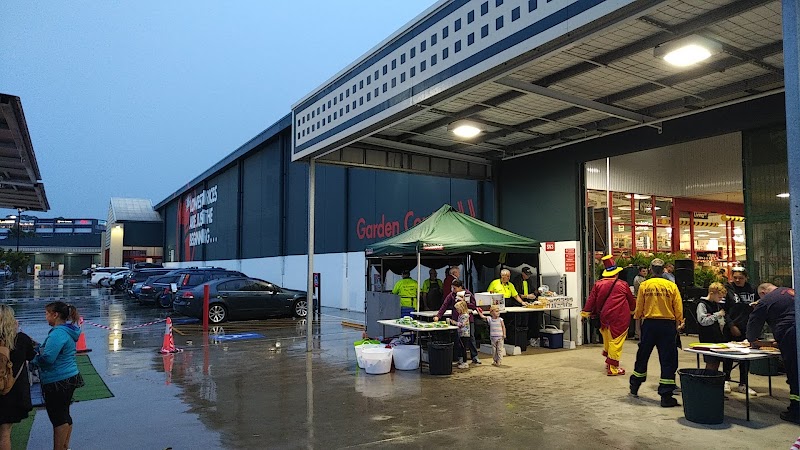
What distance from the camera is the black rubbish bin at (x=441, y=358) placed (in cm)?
921

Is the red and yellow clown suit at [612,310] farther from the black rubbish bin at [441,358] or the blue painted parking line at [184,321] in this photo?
the blue painted parking line at [184,321]

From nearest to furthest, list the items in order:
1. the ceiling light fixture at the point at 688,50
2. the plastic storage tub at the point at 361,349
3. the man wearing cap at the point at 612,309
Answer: the ceiling light fixture at the point at 688,50
the man wearing cap at the point at 612,309
the plastic storage tub at the point at 361,349

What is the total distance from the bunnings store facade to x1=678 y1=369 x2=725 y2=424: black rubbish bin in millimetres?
2652

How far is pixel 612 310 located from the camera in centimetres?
862

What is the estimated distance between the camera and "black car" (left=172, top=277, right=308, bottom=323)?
693 inches

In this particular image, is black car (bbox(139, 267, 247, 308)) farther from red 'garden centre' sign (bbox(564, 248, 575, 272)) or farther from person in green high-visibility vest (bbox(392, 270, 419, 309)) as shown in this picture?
red 'garden centre' sign (bbox(564, 248, 575, 272))

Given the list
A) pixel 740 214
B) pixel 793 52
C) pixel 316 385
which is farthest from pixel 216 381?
pixel 740 214

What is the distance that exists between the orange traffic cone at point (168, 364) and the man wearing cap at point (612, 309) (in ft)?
21.7

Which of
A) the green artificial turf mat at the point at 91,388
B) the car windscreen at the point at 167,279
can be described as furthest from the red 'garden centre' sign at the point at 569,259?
the car windscreen at the point at 167,279

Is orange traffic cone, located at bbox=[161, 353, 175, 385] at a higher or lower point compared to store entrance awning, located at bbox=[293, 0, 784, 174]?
lower

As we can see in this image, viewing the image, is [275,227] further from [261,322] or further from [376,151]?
[376,151]

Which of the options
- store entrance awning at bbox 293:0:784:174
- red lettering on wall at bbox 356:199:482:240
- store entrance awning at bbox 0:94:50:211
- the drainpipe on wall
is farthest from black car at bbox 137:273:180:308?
the drainpipe on wall

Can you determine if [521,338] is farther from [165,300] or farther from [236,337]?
[165,300]

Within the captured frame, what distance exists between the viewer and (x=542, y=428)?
6238mm
